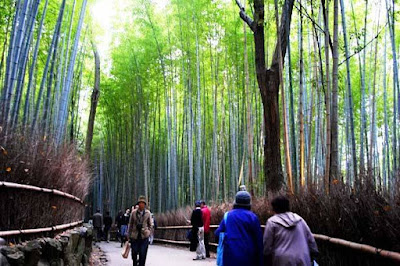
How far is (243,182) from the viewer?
1147cm

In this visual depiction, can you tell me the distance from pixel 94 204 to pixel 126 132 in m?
6.61

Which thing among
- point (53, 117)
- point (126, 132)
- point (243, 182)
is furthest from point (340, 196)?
point (126, 132)

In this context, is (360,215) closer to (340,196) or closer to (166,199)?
(340,196)

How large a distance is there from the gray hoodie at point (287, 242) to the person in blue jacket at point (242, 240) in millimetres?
64

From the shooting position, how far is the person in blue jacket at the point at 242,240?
2807 millimetres

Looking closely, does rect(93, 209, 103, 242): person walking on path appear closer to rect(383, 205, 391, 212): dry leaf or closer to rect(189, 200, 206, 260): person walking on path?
rect(189, 200, 206, 260): person walking on path

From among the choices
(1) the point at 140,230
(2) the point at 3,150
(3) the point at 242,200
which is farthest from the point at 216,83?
(2) the point at 3,150

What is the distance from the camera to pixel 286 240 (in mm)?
2762

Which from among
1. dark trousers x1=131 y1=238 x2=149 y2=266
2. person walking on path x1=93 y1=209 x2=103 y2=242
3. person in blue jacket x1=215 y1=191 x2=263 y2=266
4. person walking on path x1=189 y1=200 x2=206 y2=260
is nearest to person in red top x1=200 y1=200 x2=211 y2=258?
person walking on path x1=189 y1=200 x2=206 y2=260

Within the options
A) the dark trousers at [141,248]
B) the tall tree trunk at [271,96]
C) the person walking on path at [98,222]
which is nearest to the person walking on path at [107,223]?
the person walking on path at [98,222]

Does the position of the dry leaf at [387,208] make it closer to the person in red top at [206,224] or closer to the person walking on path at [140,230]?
the person walking on path at [140,230]

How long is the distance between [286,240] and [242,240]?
280 millimetres

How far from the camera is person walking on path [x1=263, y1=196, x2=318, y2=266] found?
272 cm

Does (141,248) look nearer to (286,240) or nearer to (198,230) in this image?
(198,230)
